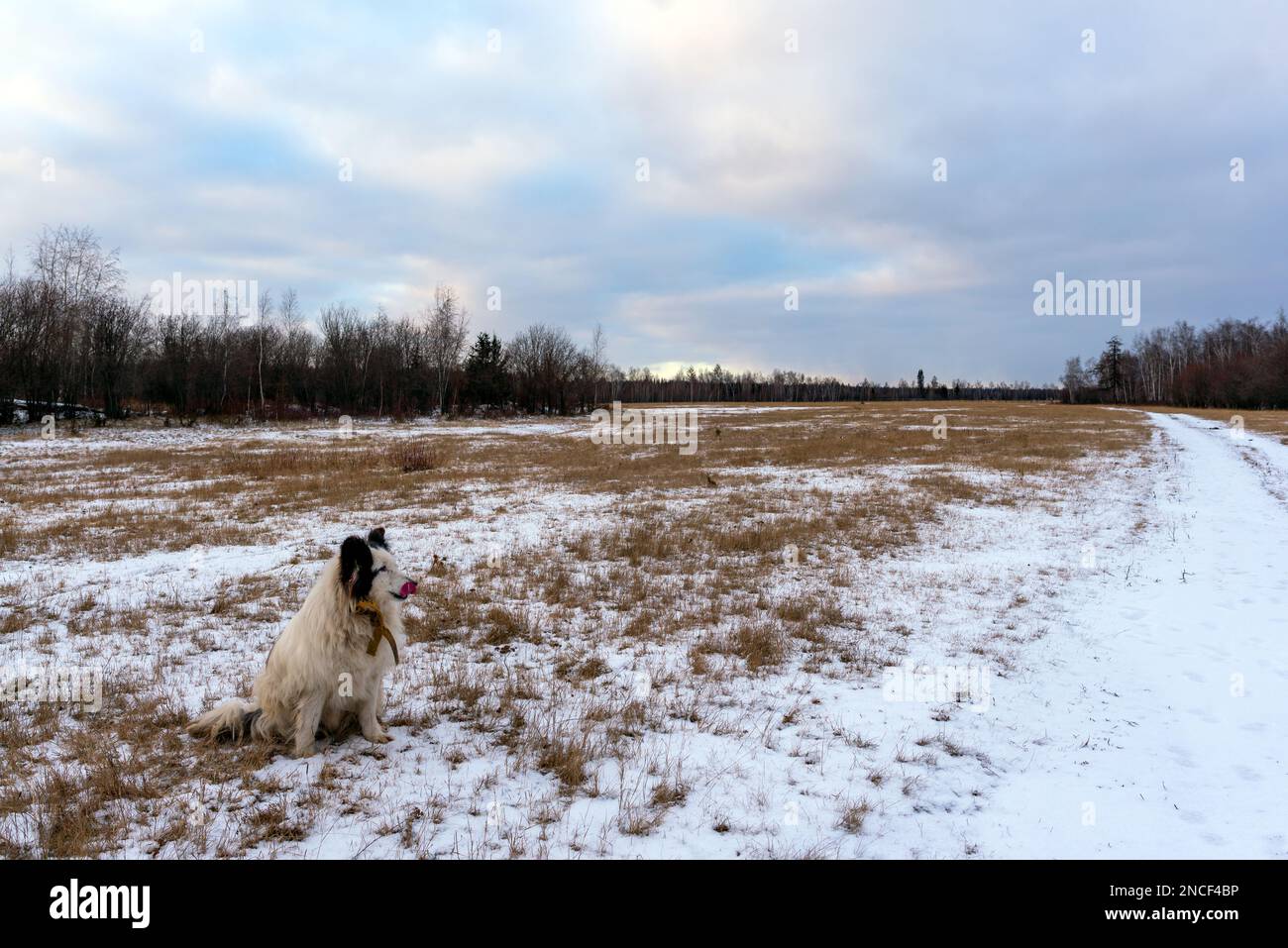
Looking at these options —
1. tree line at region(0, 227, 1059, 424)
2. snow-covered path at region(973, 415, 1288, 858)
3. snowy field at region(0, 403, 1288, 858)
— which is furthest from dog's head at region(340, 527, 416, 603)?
tree line at region(0, 227, 1059, 424)

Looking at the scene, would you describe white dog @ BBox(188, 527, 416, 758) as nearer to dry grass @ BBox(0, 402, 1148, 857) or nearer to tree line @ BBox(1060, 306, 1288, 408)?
dry grass @ BBox(0, 402, 1148, 857)

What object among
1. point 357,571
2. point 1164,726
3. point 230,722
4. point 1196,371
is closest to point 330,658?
point 357,571

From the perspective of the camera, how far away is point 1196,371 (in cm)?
10200

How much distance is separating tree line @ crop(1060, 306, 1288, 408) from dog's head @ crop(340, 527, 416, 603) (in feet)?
392

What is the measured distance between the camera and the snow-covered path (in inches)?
155

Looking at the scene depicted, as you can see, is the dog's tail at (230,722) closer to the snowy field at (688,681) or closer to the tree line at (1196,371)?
the snowy field at (688,681)

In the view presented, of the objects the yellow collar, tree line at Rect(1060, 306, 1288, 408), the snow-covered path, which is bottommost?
the snow-covered path

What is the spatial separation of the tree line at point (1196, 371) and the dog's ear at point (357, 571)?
11966 centimetres

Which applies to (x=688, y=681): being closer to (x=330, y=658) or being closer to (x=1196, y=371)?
(x=330, y=658)

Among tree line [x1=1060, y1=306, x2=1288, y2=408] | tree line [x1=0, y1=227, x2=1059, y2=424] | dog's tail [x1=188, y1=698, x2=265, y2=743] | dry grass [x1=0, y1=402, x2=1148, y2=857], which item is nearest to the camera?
dry grass [x1=0, y1=402, x2=1148, y2=857]

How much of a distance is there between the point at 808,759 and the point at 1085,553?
9959 millimetres

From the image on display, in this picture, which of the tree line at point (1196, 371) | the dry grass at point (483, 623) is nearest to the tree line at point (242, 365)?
the dry grass at point (483, 623)

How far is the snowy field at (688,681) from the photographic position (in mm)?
3854

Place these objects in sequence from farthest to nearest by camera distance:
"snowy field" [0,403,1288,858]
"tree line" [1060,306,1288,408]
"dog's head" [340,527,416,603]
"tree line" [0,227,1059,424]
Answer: "tree line" [1060,306,1288,408] < "tree line" [0,227,1059,424] < "dog's head" [340,527,416,603] < "snowy field" [0,403,1288,858]
